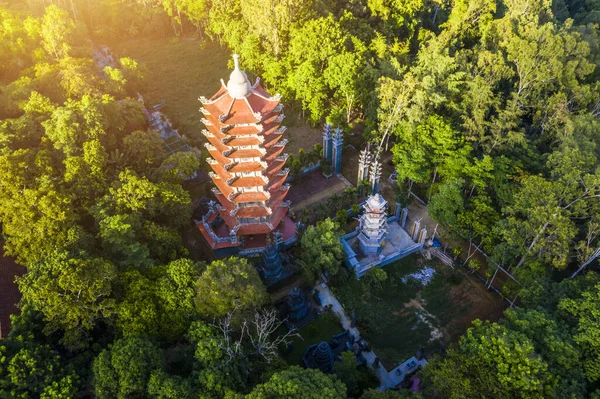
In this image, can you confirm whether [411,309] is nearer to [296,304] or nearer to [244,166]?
[296,304]

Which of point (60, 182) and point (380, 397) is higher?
point (60, 182)

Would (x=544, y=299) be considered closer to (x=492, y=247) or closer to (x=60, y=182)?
(x=492, y=247)

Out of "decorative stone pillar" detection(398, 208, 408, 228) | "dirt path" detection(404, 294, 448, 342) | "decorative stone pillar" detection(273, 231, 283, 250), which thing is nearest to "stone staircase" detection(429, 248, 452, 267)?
"decorative stone pillar" detection(398, 208, 408, 228)

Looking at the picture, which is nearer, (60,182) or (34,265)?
(34,265)

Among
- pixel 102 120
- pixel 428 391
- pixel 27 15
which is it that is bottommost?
pixel 428 391

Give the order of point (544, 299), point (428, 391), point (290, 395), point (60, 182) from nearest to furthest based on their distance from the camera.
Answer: point (290, 395) → point (428, 391) → point (544, 299) → point (60, 182)

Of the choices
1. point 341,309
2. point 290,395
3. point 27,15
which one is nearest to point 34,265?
point 290,395
